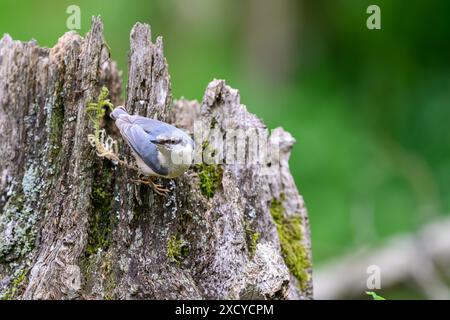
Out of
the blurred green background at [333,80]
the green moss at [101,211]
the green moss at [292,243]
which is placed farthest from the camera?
the blurred green background at [333,80]

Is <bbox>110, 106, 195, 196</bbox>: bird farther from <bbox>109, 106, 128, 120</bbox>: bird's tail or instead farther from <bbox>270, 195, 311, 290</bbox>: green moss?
<bbox>270, 195, 311, 290</bbox>: green moss

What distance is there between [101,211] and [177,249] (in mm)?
440

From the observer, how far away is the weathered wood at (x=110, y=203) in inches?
123

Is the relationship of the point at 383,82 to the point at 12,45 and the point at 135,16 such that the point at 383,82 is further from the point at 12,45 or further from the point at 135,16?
the point at 12,45

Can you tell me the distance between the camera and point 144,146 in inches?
124

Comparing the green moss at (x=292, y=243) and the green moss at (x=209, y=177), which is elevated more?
the green moss at (x=209, y=177)

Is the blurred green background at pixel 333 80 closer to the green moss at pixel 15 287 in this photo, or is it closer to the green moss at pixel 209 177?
the green moss at pixel 209 177

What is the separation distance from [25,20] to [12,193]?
637 centimetres

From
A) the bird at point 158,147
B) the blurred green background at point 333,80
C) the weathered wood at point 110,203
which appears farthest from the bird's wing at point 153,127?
the blurred green background at point 333,80

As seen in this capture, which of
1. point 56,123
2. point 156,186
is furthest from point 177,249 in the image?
point 56,123

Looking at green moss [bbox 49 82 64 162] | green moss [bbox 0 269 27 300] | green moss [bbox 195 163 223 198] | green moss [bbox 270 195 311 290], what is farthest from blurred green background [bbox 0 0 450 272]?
green moss [bbox 0 269 27 300]

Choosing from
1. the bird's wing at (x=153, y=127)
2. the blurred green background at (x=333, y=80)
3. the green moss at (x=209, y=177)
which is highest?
the blurred green background at (x=333, y=80)

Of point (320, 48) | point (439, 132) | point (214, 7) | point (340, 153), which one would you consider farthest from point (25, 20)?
point (439, 132)

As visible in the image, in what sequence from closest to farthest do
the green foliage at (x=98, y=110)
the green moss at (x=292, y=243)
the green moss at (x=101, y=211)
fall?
the green moss at (x=101, y=211), the green foliage at (x=98, y=110), the green moss at (x=292, y=243)
